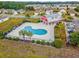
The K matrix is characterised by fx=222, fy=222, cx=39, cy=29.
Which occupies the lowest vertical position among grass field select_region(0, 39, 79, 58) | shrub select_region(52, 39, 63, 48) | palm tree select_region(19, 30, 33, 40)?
grass field select_region(0, 39, 79, 58)

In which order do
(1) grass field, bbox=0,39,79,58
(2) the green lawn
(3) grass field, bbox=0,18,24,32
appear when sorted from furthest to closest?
1. (3) grass field, bbox=0,18,24,32
2. (2) the green lawn
3. (1) grass field, bbox=0,39,79,58

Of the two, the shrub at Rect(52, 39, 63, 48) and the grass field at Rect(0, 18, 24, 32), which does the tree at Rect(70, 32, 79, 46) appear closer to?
the shrub at Rect(52, 39, 63, 48)

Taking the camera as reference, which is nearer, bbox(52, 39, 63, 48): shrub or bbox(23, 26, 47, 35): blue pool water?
bbox(52, 39, 63, 48): shrub

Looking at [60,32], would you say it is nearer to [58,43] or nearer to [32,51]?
[58,43]

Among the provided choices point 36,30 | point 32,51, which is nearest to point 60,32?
point 36,30

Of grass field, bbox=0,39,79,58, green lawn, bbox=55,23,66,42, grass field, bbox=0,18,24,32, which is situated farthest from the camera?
grass field, bbox=0,18,24,32

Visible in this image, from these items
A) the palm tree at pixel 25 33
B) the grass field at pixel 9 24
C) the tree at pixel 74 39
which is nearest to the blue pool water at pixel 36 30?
the palm tree at pixel 25 33

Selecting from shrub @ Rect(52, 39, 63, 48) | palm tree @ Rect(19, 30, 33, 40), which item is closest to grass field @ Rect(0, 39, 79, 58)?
shrub @ Rect(52, 39, 63, 48)

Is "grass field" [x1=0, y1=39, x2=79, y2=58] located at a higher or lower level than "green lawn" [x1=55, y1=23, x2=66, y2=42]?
lower

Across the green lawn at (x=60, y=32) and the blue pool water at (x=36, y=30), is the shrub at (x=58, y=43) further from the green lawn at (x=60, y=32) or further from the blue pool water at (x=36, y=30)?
the blue pool water at (x=36, y=30)

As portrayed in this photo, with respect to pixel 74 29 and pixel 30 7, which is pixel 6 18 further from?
pixel 74 29
